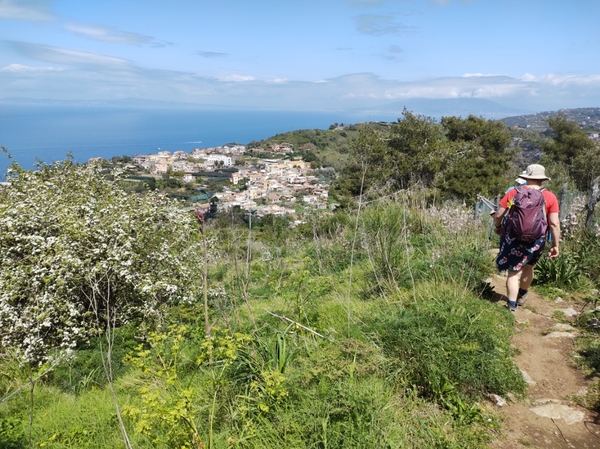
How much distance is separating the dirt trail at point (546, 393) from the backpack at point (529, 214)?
3.22 ft

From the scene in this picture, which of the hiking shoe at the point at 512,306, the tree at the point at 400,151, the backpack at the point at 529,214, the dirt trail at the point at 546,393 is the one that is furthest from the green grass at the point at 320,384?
the tree at the point at 400,151

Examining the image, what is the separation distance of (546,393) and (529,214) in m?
1.92

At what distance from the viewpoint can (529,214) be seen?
4.26 meters

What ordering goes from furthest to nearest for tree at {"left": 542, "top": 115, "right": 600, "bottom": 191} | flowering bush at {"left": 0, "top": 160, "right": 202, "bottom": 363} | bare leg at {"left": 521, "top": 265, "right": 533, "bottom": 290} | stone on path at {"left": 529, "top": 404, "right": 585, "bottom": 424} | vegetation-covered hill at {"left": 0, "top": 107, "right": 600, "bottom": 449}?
1. tree at {"left": 542, "top": 115, "right": 600, "bottom": 191}
2. flowering bush at {"left": 0, "top": 160, "right": 202, "bottom": 363}
3. bare leg at {"left": 521, "top": 265, "right": 533, "bottom": 290}
4. stone on path at {"left": 529, "top": 404, "right": 585, "bottom": 424}
5. vegetation-covered hill at {"left": 0, "top": 107, "right": 600, "bottom": 449}

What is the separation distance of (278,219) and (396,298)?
646 centimetres

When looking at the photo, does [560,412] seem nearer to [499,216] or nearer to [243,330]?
[499,216]

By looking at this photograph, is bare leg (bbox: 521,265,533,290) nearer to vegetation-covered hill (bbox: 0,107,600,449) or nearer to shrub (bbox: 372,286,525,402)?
vegetation-covered hill (bbox: 0,107,600,449)

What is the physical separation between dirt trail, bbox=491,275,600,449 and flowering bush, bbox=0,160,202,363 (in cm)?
520

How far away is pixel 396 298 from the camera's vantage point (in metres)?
4.51

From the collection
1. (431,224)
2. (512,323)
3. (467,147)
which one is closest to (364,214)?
(431,224)

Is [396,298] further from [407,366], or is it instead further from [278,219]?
[278,219]

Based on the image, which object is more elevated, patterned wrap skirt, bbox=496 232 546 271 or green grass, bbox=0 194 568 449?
patterned wrap skirt, bbox=496 232 546 271

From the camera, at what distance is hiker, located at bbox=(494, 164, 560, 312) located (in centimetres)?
436

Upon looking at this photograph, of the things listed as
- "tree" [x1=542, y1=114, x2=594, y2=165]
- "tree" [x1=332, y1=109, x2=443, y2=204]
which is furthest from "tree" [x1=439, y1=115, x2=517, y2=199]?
"tree" [x1=542, y1=114, x2=594, y2=165]
